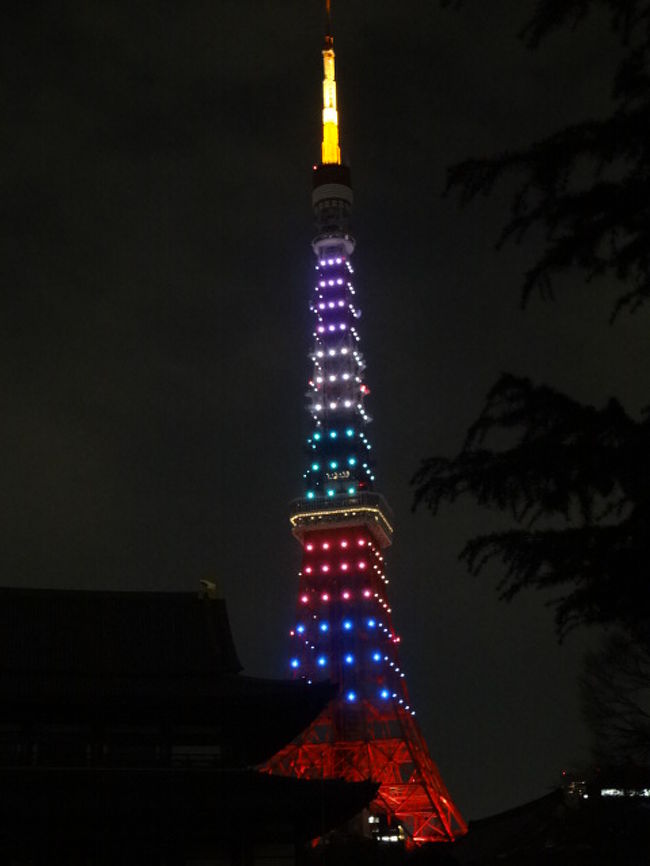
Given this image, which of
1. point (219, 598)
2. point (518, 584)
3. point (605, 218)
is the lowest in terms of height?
point (518, 584)

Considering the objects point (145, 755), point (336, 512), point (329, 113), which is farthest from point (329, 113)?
point (145, 755)

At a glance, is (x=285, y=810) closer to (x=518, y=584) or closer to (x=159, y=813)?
(x=159, y=813)

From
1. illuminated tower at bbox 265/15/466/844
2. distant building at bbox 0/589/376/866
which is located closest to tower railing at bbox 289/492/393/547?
illuminated tower at bbox 265/15/466/844

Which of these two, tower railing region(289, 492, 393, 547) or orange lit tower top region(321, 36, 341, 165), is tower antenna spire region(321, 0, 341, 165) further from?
tower railing region(289, 492, 393, 547)

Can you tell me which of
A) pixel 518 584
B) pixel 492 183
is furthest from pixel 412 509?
pixel 492 183

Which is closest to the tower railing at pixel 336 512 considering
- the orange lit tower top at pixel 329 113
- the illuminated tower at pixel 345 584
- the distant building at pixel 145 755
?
the illuminated tower at pixel 345 584

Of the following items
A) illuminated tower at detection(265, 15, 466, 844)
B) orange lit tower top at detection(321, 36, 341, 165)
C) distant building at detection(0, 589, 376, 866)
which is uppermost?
orange lit tower top at detection(321, 36, 341, 165)

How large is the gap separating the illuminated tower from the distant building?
32836 mm

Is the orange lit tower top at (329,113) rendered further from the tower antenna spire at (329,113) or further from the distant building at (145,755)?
the distant building at (145,755)

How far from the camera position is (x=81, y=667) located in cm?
2314

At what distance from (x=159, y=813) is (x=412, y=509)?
47.2 feet

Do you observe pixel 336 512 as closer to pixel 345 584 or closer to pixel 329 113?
pixel 345 584

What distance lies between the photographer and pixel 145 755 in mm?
20609

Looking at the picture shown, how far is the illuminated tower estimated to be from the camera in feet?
199
